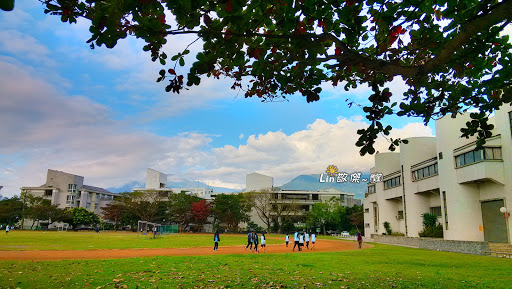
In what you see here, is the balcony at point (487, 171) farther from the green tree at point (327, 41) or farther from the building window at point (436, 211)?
the green tree at point (327, 41)

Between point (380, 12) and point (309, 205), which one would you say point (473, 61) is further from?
point (309, 205)

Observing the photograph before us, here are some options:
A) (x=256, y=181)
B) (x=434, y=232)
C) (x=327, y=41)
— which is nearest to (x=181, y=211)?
(x=256, y=181)

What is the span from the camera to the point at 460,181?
96.8 feet

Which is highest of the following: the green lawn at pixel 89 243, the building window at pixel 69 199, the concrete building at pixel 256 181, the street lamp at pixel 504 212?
the concrete building at pixel 256 181

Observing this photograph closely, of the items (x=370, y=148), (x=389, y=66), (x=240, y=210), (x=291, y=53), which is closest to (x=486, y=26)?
(x=389, y=66)

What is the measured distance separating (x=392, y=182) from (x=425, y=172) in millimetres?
10071

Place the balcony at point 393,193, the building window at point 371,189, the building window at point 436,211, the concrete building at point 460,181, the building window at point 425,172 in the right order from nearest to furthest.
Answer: the concrete building at point 460,181 → the building window at point 425,172 → the building window at point 436,211 → the balcony at point 393,193 → the building window at point 371,189

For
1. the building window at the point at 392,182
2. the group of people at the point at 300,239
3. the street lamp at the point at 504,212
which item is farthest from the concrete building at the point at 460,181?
the group of people at the point at 300,239

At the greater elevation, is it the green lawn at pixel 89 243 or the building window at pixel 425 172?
the building window at pixel 425 172

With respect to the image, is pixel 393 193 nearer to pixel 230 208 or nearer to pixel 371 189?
pixel 371 189

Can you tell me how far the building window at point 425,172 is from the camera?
119 feet

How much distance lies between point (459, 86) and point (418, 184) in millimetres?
36135

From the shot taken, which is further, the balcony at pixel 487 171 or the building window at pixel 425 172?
the building window at pixel 425 172

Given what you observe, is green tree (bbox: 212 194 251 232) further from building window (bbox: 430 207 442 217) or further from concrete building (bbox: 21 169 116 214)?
building window (bbox: 430 207 442 217)
